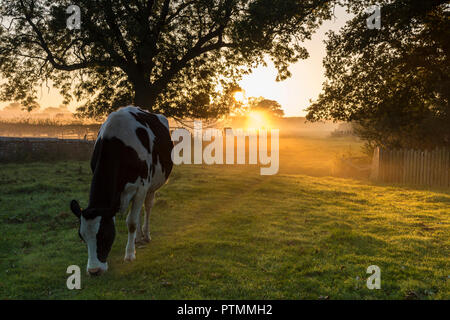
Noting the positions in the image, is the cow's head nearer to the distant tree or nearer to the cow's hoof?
the cow's hoof

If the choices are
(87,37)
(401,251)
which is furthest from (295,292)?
(87,37)

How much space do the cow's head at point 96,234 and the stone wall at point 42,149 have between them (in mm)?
22460

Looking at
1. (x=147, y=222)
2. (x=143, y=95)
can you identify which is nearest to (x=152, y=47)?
(x=143, y=95)

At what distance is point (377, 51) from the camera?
19.7m

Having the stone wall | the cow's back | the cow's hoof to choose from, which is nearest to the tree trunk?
the cow's back

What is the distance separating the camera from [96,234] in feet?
17.4

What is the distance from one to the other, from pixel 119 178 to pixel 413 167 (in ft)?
62.1

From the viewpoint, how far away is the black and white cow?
5.36 m

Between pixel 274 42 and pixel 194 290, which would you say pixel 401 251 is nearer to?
pixel 194 290

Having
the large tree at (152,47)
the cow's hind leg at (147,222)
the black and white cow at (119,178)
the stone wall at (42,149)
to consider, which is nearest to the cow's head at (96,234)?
the black and white cow at (119,178)

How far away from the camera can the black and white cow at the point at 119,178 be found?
5359mm

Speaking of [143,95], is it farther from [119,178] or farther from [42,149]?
[42,149]

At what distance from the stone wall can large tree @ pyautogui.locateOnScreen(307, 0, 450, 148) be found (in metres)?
18.9

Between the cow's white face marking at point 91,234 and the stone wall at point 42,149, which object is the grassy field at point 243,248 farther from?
the stone wall at point 42,149
